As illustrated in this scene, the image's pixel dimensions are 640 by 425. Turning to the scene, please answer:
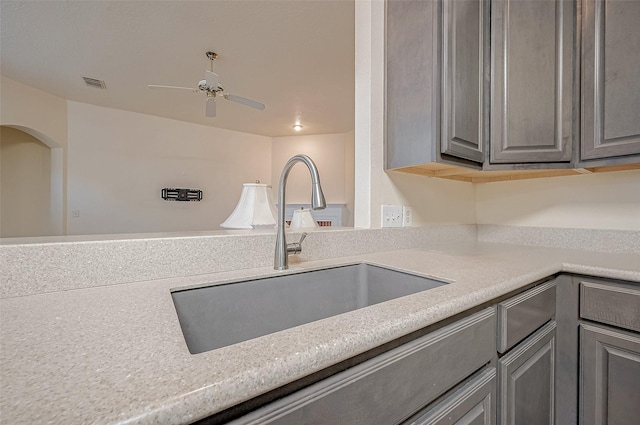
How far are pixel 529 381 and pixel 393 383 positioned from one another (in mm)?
687

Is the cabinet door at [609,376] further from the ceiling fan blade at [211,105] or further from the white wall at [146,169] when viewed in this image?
the white wall at [146,169]

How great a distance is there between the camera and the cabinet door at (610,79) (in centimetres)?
108

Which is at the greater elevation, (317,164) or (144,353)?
(317,164)

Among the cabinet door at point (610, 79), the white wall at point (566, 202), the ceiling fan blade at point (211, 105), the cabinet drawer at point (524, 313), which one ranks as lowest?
the cabinet drawer at point (524, 313)

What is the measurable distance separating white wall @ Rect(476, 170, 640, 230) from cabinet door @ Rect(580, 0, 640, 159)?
415mm

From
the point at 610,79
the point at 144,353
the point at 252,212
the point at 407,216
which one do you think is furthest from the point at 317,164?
the point at 144,353

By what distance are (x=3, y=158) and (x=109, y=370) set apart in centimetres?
586

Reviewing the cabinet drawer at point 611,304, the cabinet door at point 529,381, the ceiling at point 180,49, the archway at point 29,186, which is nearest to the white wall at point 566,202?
the cabinet drawer at point 611,304

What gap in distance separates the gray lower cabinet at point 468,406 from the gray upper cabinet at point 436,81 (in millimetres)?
741

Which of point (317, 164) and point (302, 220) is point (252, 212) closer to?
point (302, 220)

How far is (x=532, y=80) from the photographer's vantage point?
1250 millimetres

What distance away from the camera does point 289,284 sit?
898mm

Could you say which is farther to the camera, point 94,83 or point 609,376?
point 94,83

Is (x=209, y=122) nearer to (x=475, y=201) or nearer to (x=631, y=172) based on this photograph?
(x=475, y=201)
